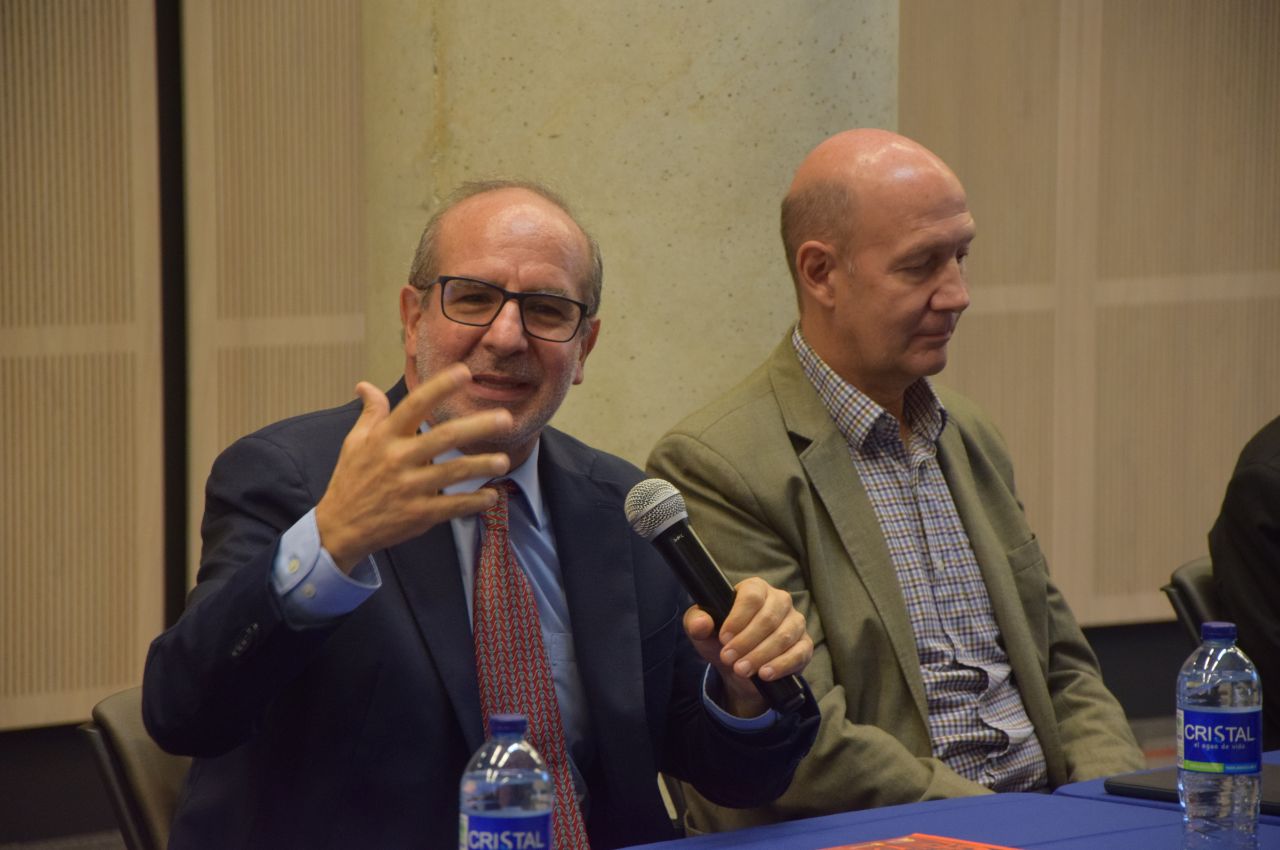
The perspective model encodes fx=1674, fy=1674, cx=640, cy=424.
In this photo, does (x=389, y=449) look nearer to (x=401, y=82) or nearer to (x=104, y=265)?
(x=401, y=82)

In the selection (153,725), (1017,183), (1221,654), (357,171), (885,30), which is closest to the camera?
(153,725)

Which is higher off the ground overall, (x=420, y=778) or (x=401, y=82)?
(x=401, y=82)

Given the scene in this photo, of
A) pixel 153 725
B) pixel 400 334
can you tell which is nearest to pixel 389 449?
pixel 153 725

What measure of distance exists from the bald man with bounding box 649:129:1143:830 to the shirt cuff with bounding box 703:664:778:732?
447mm

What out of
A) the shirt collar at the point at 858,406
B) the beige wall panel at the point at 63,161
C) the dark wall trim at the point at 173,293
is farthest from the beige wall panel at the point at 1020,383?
the beige wall panel at the point at 63,161

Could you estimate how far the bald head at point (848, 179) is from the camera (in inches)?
130

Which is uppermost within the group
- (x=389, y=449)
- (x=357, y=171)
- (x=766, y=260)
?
(x=357, y=171)

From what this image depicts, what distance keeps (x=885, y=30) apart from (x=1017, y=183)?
2354 mm

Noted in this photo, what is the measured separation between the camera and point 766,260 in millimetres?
3898

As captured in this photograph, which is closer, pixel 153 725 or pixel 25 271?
pixel 153 725

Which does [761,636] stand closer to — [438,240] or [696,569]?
[696,569]

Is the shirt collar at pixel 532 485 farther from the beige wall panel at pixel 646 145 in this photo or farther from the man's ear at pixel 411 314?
the beige wall panel at pixel 646 145

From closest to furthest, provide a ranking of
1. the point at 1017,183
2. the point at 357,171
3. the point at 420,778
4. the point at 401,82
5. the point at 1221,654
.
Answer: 1. the point at 420,778
2. the point at 1221,654
3. the point at 401,82
4. the point at 357,171
5. the point at 1017,183

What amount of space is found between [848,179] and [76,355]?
2694 millimetres
